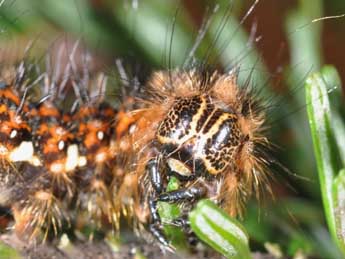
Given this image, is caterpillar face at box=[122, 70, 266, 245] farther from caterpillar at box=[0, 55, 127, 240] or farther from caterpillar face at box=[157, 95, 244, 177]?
caterpillar at box=[0, 55, 127, 240]

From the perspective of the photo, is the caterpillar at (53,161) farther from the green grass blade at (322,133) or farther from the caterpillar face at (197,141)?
the green grass blade at (322,133)

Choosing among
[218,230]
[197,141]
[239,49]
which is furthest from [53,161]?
[218,230]

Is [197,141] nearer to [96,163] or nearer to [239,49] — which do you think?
[96,163]

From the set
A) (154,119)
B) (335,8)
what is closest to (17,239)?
(154,119)

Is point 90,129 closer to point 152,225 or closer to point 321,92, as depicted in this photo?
point 152,225

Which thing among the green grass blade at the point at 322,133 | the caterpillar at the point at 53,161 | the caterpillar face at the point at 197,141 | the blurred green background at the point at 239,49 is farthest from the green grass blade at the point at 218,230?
the caterpillar at the point at 53,161

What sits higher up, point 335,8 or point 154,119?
point 335,8
